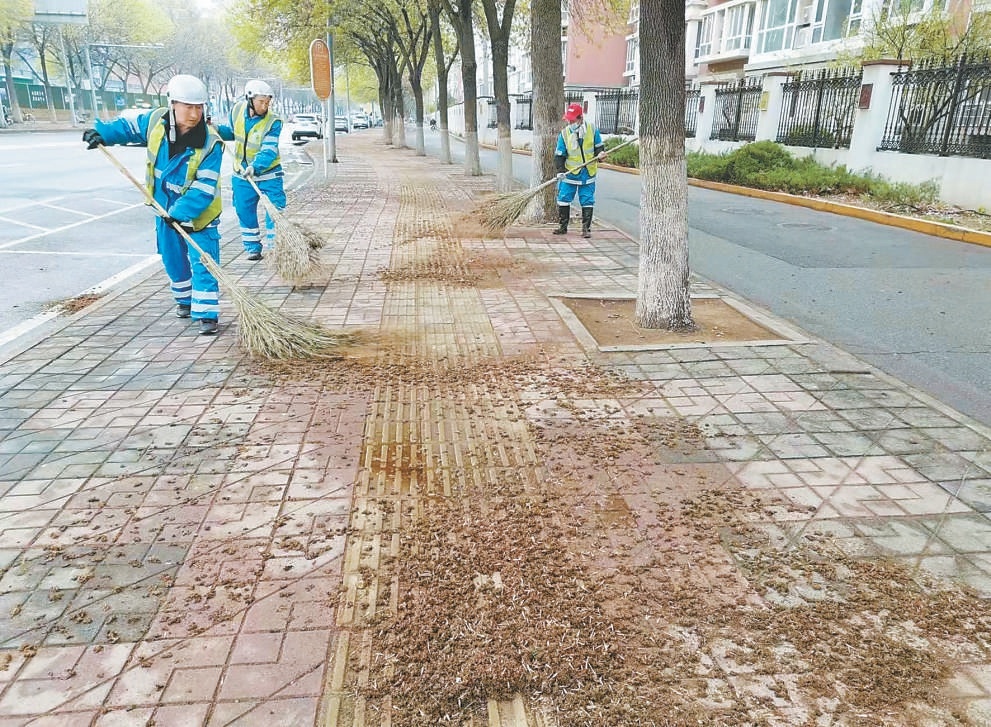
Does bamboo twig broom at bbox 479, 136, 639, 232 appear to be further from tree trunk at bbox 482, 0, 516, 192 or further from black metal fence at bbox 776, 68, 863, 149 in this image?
black metal fence at bbox 776, 68, 863, 149

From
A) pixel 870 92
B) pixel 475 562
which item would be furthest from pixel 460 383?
pixel 870 92

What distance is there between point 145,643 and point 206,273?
3.80 meters

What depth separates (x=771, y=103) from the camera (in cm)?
1897

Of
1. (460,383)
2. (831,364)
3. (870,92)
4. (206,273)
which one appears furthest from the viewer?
(870,92)

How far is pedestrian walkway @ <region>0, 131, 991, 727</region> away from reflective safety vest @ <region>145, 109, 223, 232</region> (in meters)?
1.00

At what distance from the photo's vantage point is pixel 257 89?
8148 mm

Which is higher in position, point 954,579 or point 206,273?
point 206,273

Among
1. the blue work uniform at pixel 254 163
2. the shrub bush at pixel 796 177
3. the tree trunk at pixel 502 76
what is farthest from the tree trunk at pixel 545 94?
the shrub bush at pixel 796 177

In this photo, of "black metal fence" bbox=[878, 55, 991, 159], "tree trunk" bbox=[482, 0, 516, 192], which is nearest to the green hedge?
"black metal fence" bbox=[878, 55, 991, 159]

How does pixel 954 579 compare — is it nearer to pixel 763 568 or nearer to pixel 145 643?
pixel 763 568

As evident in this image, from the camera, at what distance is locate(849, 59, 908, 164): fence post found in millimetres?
14578

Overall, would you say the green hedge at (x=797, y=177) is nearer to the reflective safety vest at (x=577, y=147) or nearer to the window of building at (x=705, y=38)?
the reflective safety vest at (x=577, y=147)

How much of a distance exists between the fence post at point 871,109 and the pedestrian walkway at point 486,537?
454 inches

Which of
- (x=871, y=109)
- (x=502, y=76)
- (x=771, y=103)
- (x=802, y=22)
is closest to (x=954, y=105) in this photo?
(x=871, y=109)
